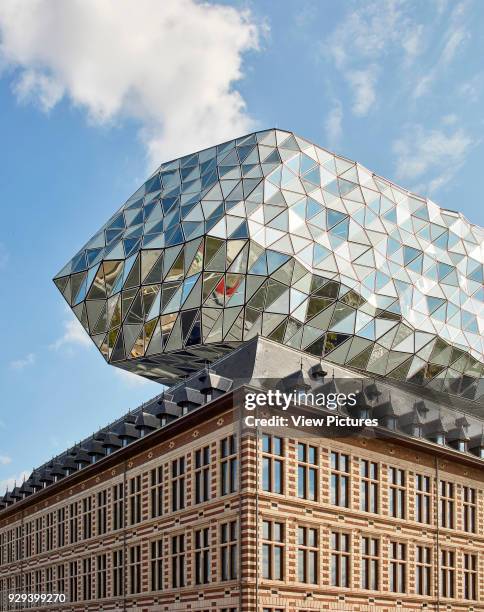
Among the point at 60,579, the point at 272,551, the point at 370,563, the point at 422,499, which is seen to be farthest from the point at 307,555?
the point at 60,579

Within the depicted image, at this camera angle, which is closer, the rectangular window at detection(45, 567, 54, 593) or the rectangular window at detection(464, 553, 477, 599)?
the rectangular window at detection(464, 553, 477, 599)

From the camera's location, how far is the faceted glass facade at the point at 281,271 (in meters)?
54.4

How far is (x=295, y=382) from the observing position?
40.6m

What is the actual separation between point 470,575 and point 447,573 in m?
2.16

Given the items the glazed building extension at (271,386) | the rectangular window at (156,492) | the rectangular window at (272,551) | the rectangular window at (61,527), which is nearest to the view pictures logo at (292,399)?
the glazed building extension at (271,386)

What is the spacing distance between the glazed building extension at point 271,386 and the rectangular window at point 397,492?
8cm

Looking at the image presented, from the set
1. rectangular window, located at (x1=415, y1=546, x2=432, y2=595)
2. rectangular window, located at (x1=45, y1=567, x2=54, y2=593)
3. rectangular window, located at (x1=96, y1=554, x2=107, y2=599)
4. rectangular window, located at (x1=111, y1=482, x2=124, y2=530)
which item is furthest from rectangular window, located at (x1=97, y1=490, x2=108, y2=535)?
rectangular window, located at (x1=415, y1=546, x2=432, y2=595)

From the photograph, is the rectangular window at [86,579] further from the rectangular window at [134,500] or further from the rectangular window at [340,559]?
the rectangular window at [340,559]

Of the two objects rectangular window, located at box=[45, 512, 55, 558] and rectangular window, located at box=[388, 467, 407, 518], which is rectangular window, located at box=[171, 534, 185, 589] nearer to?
rectangular window, located at box=[388, 467, 407, 518]

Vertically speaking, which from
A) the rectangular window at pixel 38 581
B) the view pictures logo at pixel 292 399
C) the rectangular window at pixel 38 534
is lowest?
the rectangular window at pixel 38 581

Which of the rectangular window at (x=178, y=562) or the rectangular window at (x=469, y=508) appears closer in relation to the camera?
the rectangular window at (x=178, y=562)

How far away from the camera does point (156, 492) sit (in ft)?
146

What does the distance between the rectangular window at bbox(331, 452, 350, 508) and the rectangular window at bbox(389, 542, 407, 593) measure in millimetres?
4054

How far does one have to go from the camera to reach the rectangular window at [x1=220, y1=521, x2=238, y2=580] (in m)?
36.9
